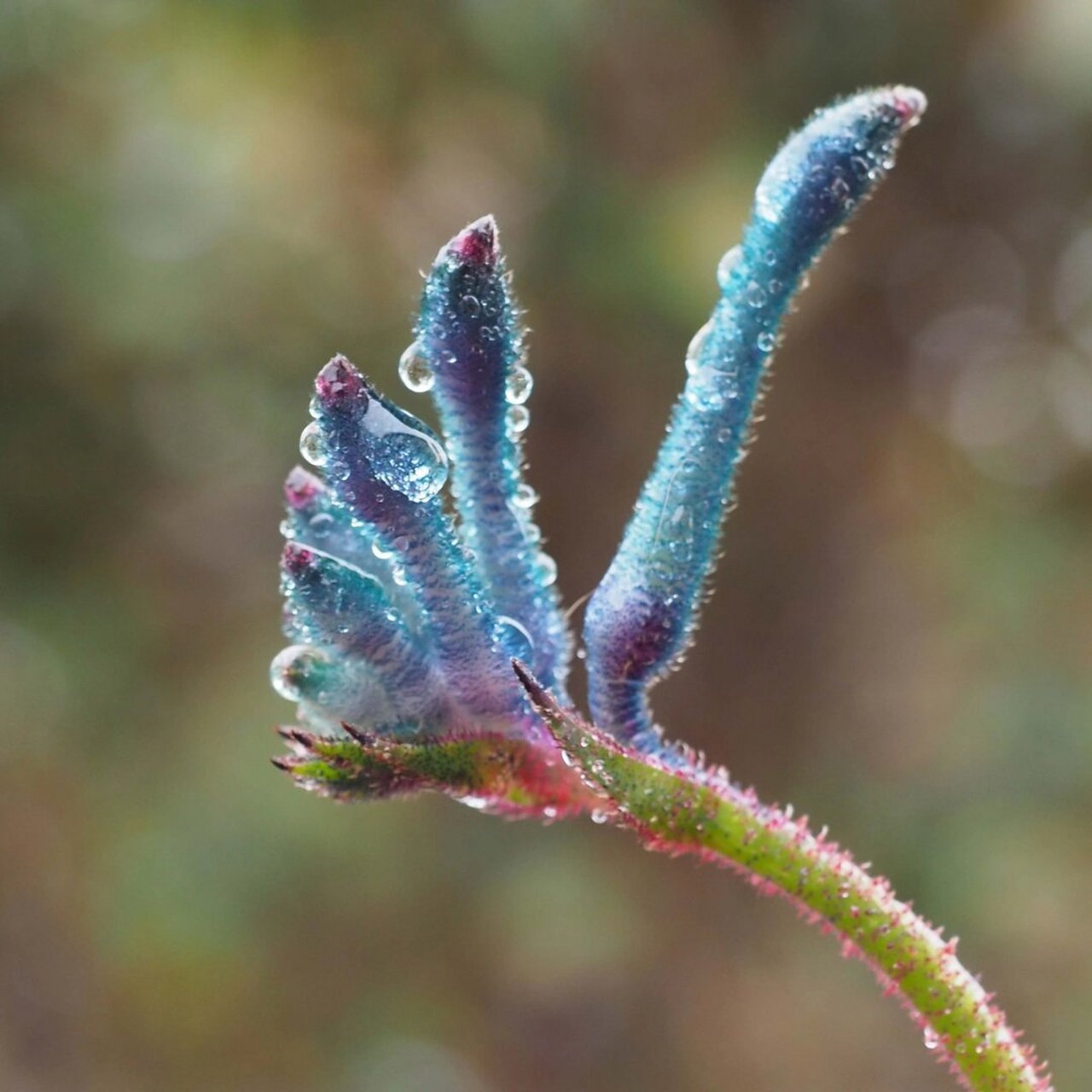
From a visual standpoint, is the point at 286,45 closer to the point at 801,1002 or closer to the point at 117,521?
the point at 117,521

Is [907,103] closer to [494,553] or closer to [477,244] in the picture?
[477,244]

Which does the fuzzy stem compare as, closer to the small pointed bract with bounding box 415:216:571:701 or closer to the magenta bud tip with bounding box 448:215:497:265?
the small pointed bract with bounding box 415:216:571:701

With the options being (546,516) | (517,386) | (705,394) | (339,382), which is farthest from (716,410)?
(546,516)

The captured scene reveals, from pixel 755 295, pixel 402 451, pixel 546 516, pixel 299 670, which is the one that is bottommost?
pixel 299 670

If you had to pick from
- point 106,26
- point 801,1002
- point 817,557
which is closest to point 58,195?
point 106,26

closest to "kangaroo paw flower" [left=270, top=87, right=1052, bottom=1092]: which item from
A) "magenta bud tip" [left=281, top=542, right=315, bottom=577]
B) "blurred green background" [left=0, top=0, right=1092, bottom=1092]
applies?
"magenta bud tip" [left=281, top=542, right=315, bottom=577]

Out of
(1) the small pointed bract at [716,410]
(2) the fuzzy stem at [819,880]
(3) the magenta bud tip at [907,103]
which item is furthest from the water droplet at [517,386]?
(3) the magenta bud tip at [907,103]
